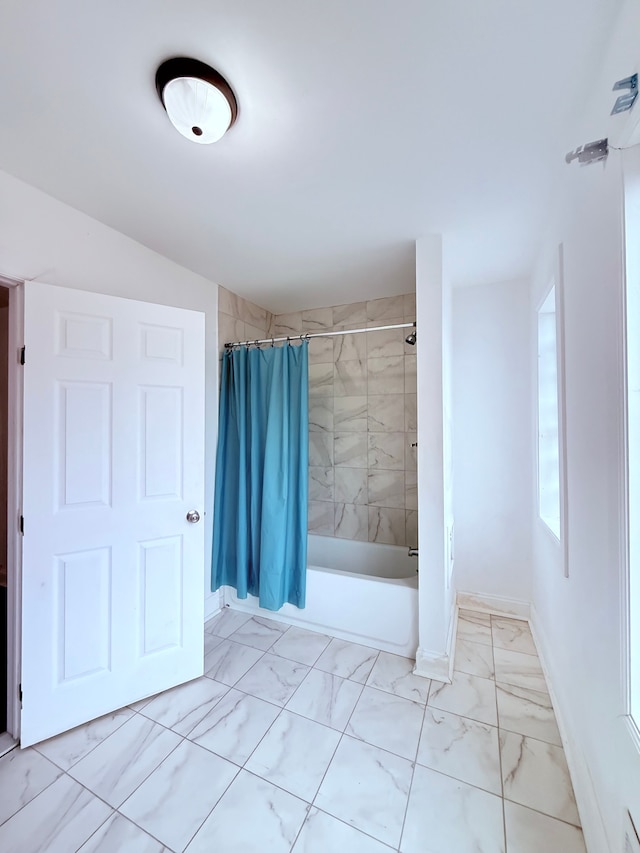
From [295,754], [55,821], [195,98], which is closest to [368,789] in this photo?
[295,754]

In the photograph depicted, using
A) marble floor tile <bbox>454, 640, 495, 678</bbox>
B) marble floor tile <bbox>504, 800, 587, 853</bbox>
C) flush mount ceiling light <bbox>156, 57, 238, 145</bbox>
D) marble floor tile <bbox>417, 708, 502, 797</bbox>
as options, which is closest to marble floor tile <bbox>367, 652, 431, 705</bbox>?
marble floor tile <bbox>417, 708, 502, 797</bbox>

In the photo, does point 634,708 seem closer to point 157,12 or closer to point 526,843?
point 526,843

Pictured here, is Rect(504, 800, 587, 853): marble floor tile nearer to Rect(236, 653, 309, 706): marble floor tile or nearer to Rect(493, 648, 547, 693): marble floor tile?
Rect(493, 648, 547, 693): marble floor tile

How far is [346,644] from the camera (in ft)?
6.83

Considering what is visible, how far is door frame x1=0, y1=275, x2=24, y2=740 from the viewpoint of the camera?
143cm

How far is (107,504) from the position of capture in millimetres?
1602

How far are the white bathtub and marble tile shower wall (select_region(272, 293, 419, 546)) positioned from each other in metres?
0.44

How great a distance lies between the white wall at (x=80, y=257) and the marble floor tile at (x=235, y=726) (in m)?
0.86

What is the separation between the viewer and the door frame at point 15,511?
1.43m

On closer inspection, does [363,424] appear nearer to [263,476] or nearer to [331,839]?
[263,476]

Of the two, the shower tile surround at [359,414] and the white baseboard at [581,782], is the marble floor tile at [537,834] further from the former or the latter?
the shower tile surround at [359,414]

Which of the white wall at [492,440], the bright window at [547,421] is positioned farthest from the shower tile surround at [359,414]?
the bright window at [547,421]

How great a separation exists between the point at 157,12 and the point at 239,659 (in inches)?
105

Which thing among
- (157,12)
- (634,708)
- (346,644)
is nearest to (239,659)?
(346,644)
